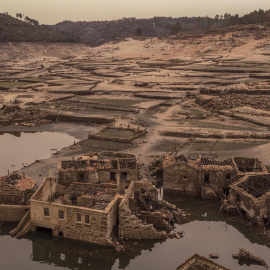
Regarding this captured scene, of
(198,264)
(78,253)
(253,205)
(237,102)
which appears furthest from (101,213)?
(237,102)

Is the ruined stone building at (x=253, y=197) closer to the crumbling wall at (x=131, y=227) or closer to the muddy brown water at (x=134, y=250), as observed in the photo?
the muddy brown water at (x=134, y=250)

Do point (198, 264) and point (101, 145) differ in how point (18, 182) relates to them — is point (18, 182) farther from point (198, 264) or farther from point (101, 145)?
point (101, 145)

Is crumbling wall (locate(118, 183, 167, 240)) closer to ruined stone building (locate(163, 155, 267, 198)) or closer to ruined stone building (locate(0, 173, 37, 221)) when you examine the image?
ruined stone building (locate(163, 155, 267, 198))

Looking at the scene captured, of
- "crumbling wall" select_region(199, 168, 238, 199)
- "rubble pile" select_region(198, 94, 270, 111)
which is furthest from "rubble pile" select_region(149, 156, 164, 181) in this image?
"rubble pile" select_region(198, 94, 270, 111)

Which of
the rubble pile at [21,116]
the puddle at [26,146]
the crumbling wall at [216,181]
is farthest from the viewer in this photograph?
the rubble pile at [21,116]

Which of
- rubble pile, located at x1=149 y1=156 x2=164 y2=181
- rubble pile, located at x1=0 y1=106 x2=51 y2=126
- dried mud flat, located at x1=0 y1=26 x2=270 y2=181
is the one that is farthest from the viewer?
rubble pile, located at x1=0 y1=106 x2=51 y2=126

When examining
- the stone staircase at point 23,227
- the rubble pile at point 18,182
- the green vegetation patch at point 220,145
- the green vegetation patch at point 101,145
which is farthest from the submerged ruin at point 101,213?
the green vegetation patch at point 220,145
